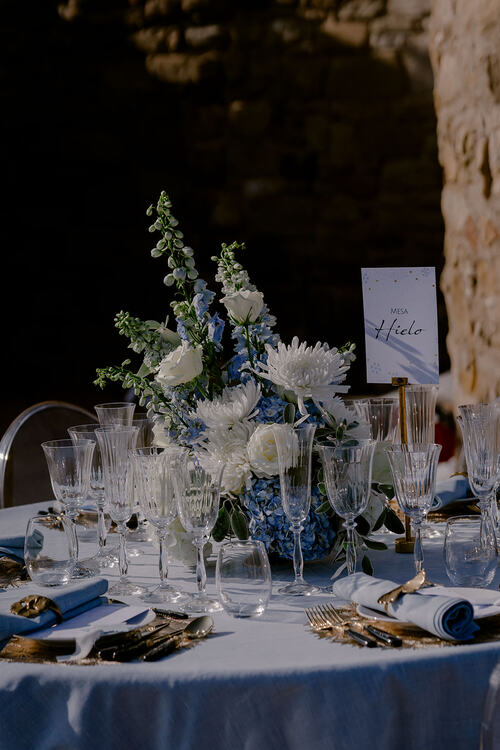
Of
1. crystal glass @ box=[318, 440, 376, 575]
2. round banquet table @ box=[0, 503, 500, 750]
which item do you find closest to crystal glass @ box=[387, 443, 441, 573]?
crystal glass @ box=[318, 440, 376, 575]

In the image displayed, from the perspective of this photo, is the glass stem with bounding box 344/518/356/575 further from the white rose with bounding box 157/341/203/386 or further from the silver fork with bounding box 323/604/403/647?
the white rose with bounding box 157/341/203/386

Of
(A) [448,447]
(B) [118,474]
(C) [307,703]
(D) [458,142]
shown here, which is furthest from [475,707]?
(A) [448,447]

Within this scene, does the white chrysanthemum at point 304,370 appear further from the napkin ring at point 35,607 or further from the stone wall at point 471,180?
the stone wall at point 471,180

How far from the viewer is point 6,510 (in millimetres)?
1740

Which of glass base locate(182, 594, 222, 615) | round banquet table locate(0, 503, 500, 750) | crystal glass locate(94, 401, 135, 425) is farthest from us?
crystal glass locate(94, 401, 135, 425)

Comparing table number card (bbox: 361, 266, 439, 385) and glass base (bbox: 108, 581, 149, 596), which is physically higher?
table number card (bbox: 361, 266, 439, 385)

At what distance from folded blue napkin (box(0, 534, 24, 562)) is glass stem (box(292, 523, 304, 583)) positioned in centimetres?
43

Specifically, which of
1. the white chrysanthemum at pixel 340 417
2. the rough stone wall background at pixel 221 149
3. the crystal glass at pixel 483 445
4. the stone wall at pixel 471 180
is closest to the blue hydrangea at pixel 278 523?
the white chrysanthemum at pixel 340 417

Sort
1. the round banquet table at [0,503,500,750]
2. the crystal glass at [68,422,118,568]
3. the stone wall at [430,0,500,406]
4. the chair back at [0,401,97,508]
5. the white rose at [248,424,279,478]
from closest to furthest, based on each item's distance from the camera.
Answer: the round banquet table at [0,503,500,750], the white rose at [248,424,279,478], the crystal glass at [68,422,118,568], the chair back at [0,401,97,508], the stone wall at [430,0,500,406]

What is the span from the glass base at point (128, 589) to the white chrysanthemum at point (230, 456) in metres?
0.18

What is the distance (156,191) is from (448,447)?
2504 mm

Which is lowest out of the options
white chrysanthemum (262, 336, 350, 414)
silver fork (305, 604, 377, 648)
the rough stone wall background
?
silver fork (305, 604, 377, 648)

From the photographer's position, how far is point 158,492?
1146 mm

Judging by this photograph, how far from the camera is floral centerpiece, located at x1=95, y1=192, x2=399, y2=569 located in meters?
1.25
